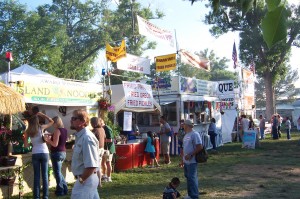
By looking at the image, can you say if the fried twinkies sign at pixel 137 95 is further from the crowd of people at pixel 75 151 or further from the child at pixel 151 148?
the crowd of people at pixel 75 151

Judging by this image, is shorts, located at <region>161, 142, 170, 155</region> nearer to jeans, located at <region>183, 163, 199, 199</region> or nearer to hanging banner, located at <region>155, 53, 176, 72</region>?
hanging banner, located at <region>155, 53, 176, 72</region>

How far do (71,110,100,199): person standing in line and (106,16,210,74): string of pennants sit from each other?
7.37 metres

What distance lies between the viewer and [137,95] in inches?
476

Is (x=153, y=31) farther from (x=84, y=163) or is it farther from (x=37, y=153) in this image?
(x=84, y=163)

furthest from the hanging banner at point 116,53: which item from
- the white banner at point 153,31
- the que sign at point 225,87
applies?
the que sign at point 225,87

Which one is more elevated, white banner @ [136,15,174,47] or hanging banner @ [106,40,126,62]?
white banner @ [136,15,174,47]

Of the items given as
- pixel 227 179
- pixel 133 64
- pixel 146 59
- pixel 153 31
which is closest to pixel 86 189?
pixel 227 179

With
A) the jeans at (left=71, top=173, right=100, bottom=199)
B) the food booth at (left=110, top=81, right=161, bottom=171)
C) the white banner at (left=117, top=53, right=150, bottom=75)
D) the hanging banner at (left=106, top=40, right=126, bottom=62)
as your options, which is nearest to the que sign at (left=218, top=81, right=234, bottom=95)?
the food booth at (left=110, top=81, right=161, bottom=171)

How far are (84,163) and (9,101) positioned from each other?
13.9 feet

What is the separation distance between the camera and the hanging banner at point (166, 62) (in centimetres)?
1327

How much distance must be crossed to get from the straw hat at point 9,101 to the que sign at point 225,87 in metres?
14.9

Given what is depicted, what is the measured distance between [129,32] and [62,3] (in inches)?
325

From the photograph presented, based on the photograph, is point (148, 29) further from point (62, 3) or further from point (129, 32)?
point (62, 3)

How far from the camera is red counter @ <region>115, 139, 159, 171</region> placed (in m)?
10.7
